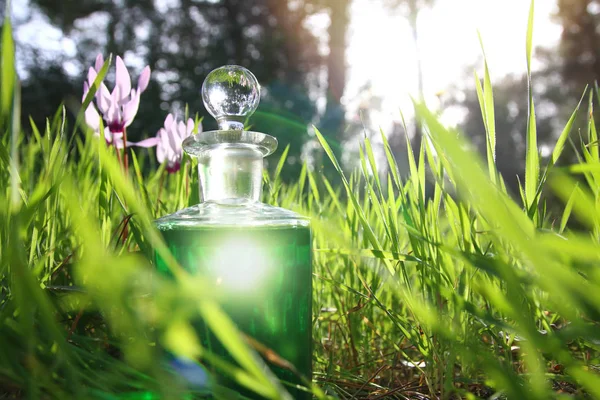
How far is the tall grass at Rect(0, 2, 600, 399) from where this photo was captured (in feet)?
0.81

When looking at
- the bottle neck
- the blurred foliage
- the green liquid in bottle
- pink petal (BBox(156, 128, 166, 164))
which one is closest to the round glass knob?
the bottle neck

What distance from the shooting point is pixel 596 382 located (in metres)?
0.24

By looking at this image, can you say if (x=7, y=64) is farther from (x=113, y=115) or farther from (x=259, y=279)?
(x=113, y=115)

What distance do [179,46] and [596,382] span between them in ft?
31.5

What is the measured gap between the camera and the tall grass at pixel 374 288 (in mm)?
246

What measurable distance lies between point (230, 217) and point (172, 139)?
46 centimetres

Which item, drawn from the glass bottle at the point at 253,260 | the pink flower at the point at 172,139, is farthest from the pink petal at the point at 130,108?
the glass bottle at the point at 253,260

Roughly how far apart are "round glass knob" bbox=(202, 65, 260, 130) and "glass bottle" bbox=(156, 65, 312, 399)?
6 cm

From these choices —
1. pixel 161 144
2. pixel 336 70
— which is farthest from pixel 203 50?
pixel 161 144

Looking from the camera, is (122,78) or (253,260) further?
(122,78)

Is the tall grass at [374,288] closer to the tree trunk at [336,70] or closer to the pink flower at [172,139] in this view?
the pink flower at [172,139]

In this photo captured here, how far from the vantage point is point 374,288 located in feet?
2.35

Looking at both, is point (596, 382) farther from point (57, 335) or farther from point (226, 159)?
point (226, 159)

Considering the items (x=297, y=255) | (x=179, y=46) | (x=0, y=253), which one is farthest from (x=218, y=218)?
(x=179, y=46)
